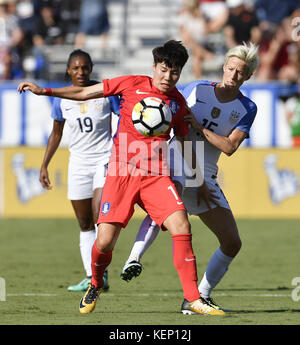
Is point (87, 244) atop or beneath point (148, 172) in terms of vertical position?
beneath

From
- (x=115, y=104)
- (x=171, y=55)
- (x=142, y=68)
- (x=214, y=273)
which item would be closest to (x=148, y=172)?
(x=171, y=55)

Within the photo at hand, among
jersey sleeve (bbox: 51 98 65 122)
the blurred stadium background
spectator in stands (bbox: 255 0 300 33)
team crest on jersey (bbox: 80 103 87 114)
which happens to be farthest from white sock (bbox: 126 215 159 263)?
spectator in stands (bbox: 255 0 300 33)

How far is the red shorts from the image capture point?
22.0ft

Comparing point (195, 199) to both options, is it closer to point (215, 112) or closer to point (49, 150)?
point (215, 112)

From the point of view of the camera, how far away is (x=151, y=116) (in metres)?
6.66

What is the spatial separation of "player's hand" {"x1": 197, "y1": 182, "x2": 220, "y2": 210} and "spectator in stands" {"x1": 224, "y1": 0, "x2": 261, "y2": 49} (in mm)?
11916

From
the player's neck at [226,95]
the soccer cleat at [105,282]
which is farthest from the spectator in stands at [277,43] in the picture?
the player's neck at [226,95]

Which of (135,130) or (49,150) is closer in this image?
(135,130)

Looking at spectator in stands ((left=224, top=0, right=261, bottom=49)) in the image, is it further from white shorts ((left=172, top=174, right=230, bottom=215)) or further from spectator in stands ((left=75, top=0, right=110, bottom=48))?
white shorts ((left=172, top=174, right=230, bottom=215))

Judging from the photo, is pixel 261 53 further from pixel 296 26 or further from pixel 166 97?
pixel 166 97

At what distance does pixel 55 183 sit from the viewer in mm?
16062

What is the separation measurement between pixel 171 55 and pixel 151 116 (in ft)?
1.71

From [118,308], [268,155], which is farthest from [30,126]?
[118,308]

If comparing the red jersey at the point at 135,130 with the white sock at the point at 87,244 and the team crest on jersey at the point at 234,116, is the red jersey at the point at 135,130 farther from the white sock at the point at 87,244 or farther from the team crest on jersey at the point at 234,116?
the white sock at the point at 87,244
